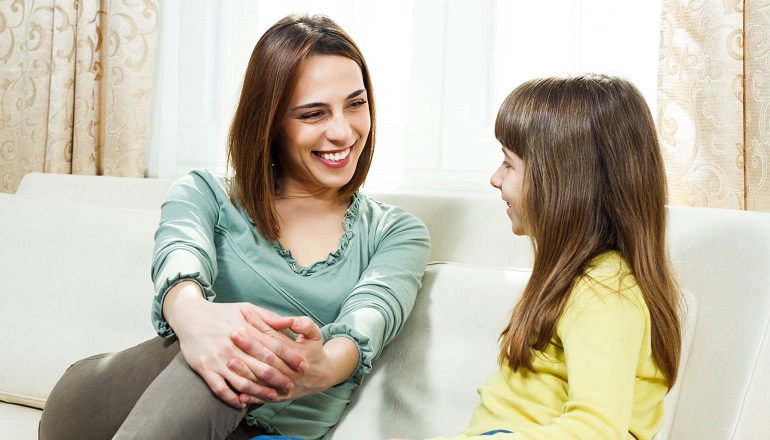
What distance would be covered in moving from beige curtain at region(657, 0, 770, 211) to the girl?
662 mm

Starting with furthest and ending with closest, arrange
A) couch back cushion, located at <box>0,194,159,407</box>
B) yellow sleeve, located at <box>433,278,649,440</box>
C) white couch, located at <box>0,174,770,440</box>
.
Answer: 1. couch back cushion, located at <box>0,194,159,407</box>
2. white couch, located at <box>0,174,770,440</box>
3. yellow sleeve, located at <box>433,278,649,440</box>

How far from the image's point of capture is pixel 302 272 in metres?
1.50

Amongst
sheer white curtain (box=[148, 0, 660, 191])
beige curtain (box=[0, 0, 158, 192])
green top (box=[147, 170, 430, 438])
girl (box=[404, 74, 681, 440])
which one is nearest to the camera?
girl (box=[404, 74, 681, 440])

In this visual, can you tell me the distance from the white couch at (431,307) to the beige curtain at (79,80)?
400 millimetres

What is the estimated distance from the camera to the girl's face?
1142mm

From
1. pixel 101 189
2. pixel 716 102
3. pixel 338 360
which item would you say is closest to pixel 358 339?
pixel 338 360

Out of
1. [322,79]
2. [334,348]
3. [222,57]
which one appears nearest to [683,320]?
[334,348]

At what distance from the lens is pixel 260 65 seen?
60.2 inches

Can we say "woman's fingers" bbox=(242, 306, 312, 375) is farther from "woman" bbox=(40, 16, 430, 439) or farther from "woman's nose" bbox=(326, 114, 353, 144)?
"woman's nose" bbox=(326, 114, 353, 144)

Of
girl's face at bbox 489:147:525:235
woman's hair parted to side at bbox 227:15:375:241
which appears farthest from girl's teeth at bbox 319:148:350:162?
girl's face at bbox 489:147:525:235

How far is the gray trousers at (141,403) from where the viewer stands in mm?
1103

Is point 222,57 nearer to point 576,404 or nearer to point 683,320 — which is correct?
point 683,320

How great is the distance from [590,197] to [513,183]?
115mm

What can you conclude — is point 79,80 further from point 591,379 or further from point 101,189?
point 591,379
